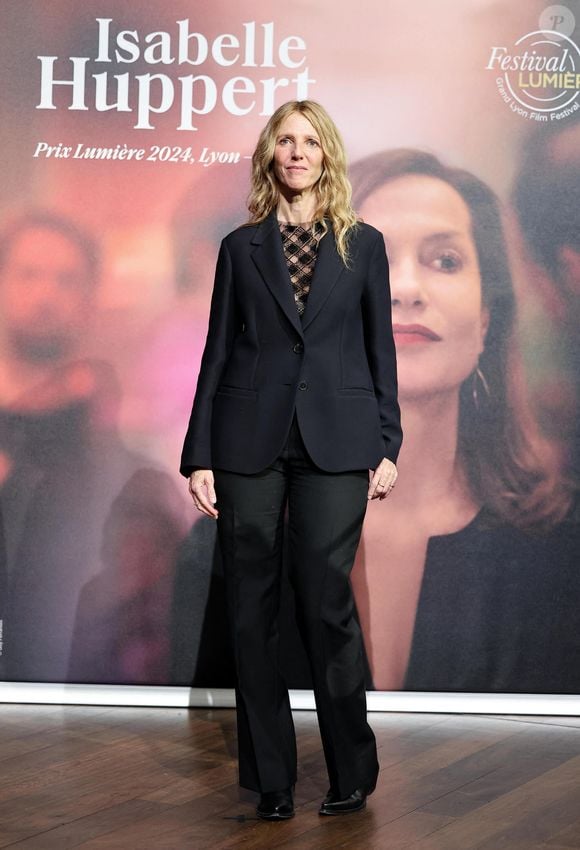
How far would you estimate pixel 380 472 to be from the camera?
2.70 m

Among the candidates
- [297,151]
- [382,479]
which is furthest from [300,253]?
[382,479]

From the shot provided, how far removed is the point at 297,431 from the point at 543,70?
5.23ft

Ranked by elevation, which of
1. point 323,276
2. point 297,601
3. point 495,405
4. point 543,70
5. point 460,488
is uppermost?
point 543,70

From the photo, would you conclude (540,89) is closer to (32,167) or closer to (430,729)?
(32,167)

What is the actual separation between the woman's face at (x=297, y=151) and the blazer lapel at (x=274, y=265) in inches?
4.3

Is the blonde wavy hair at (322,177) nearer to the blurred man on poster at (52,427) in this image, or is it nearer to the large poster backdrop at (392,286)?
the large poster backdrop at (392,286)

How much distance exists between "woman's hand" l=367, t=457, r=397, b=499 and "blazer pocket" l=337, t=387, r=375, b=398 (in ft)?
0.49

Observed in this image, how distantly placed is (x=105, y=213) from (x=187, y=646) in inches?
51.9

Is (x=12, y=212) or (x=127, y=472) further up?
(x=12, y=212)

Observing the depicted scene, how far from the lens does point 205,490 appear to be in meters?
2.69

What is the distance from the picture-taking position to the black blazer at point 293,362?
103 inches

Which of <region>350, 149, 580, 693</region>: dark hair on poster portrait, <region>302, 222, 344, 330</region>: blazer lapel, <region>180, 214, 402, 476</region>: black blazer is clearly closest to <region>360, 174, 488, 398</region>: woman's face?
<region>350, 149, 580, 693</region>: dark hair on poster portrait

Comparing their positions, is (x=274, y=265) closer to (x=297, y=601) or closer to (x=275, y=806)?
(x=297, y=601)

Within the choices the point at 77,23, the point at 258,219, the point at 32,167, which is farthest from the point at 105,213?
the point at 258,219
